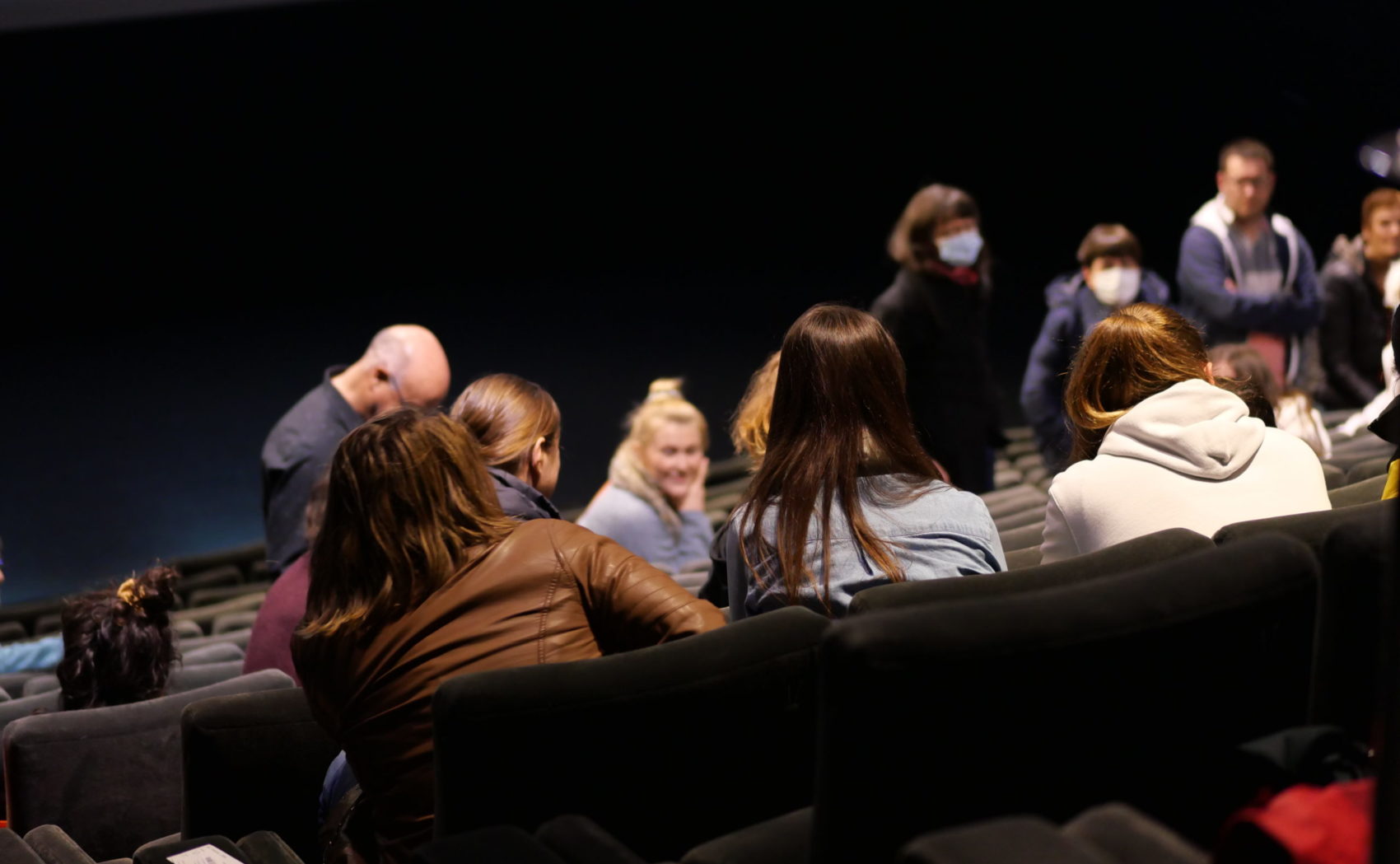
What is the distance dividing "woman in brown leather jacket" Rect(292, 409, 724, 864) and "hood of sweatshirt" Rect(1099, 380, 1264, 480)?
34.2 inches

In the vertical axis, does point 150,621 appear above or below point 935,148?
below

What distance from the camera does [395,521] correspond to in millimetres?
2012

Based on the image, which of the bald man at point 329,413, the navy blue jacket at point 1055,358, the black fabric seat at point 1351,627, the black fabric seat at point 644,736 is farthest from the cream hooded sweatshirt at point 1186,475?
the bald man at point 329,413

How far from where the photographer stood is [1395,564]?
877 millimetres

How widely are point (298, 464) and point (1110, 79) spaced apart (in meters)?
7.37

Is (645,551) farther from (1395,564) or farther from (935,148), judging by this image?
(935,148)

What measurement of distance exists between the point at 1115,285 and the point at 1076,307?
0.57 ft

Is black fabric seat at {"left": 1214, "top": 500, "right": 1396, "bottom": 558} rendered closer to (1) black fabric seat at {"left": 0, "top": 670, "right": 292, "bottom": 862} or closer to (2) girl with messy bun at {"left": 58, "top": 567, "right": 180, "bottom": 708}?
(1) black fabric seat at {"left": 0, "top": 670, "right": 292, "bottom": 862}

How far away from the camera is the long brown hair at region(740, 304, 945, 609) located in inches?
88.7

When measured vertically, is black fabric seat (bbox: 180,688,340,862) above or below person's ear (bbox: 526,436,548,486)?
below

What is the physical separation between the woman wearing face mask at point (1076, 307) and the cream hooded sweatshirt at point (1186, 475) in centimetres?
272

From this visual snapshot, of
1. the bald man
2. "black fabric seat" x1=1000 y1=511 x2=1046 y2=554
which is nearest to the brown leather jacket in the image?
"black fabric seat" x1=1000 y1=511 x2=1046 y2=554

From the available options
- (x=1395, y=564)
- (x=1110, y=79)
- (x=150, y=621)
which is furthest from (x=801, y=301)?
(x=1395, y=564)

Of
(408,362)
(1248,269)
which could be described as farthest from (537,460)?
(1248,269)
